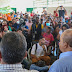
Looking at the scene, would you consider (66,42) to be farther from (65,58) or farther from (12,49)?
(12,49)

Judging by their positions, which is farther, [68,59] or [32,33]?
[32,33]

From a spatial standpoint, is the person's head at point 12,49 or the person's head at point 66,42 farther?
the person's head at point 66,42

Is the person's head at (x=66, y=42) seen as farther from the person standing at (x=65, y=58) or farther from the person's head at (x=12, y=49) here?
the person's head at (x=12, y=49)

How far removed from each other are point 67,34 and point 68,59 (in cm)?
24

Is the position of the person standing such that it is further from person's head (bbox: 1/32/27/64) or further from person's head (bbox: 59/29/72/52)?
person's head (bbox: 1/32/27/64)

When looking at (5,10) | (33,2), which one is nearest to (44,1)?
(33,2)

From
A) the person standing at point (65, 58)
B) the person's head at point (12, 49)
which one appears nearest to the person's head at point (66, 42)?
the person standing at point (65, 58)

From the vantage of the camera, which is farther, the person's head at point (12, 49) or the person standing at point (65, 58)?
the person standing at point (65, 58)

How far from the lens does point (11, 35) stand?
1136 mm

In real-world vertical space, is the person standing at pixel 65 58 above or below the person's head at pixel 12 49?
below

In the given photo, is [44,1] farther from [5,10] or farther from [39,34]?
[39,34]

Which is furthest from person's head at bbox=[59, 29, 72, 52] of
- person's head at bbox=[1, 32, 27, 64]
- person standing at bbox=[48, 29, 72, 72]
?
person's head at bbox=[1, 32, 27, 64]

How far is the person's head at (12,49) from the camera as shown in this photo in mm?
1098

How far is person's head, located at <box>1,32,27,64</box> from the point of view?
110cm
